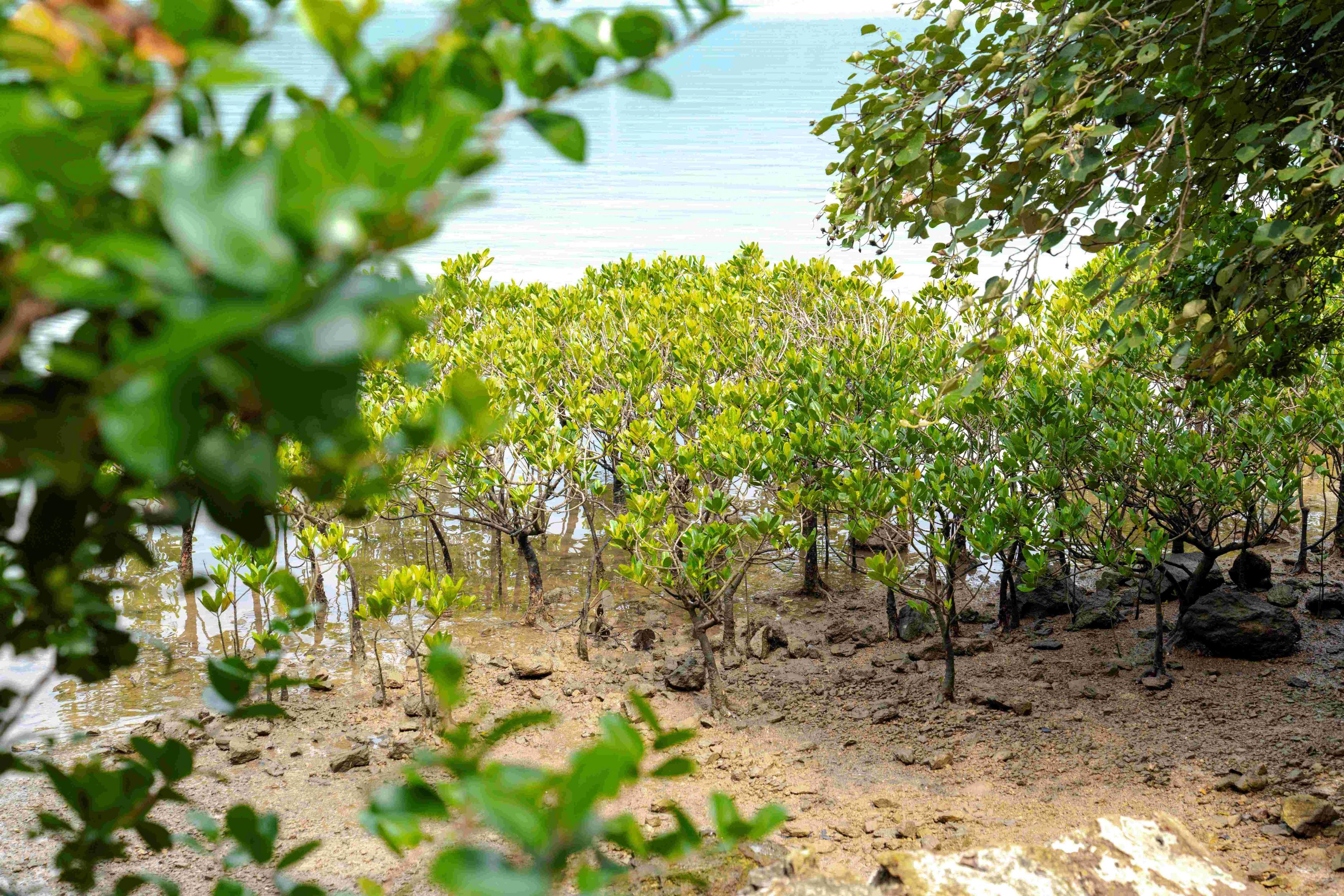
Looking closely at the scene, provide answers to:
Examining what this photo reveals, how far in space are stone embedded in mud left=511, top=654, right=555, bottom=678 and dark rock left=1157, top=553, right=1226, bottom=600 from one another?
14.4ft

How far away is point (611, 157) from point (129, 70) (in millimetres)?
51702

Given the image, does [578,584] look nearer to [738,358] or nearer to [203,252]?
[738,358]

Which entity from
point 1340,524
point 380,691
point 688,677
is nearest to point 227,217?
point 688,677

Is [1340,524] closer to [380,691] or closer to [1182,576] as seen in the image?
[1182,576]

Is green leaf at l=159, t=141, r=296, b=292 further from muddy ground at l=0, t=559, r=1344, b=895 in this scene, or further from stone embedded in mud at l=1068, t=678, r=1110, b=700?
stone embedded in mud at l=1068, t=678, r=1110, b=700

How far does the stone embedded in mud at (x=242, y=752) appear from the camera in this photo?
19.1 feet

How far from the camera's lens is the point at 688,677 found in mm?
6754

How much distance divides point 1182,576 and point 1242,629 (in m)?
1.59

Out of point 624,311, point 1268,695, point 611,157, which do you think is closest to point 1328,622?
point 1268,695

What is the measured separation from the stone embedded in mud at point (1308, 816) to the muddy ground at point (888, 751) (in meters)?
0.06

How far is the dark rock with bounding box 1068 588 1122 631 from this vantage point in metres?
7.21

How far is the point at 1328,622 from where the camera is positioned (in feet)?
23.2

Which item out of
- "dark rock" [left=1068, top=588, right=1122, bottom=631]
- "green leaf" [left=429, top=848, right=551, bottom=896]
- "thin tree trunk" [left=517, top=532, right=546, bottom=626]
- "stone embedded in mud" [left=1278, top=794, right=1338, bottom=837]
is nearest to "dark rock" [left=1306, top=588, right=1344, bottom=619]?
"dark rock" [left=1068, top=588, right=1122, bottom=631]

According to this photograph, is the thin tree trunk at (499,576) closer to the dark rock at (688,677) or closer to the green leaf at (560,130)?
the dark rock at (688,677)
